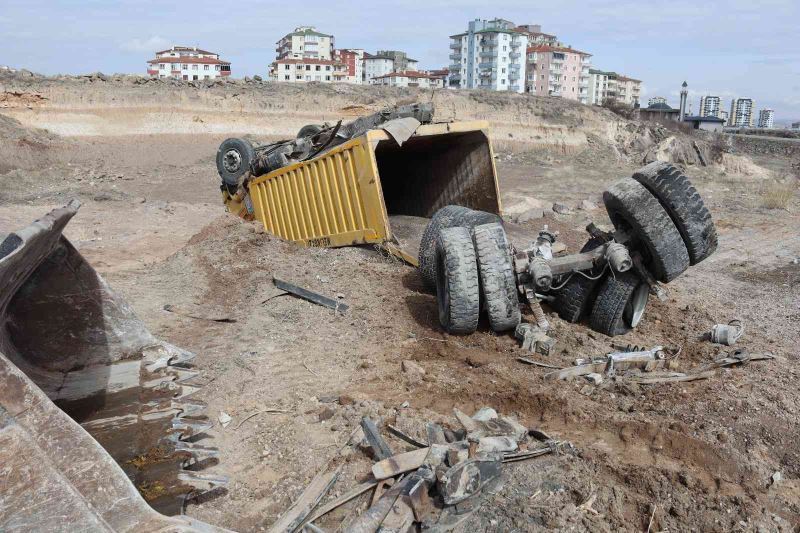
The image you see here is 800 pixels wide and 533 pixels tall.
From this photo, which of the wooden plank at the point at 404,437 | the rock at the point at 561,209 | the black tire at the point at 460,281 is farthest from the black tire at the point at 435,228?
the rock at the point at 561,209

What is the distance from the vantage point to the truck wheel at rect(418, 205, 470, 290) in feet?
22.5

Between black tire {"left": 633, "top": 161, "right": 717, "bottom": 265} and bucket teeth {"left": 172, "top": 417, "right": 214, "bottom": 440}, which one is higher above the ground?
black tire {"left": 633, "top": 161, "right": 717, "bottom": 265}

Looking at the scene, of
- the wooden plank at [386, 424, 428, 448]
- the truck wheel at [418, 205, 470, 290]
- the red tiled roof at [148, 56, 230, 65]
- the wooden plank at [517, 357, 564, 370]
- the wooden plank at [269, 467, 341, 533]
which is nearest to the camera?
the wooden plank at [269, 467, 341, 533]

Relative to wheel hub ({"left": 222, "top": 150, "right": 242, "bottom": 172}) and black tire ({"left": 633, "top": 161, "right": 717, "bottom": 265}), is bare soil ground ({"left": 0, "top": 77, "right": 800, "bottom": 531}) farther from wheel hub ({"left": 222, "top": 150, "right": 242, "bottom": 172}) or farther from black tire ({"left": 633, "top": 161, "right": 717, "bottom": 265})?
black tire ({"left": 633, "top": 161, "right": 717, "bottom": 265})

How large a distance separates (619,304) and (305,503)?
3.61 metres

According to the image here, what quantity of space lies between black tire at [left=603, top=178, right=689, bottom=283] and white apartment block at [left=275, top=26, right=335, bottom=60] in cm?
8126

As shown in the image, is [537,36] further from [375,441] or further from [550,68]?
[375,441]

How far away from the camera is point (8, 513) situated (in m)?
2.51

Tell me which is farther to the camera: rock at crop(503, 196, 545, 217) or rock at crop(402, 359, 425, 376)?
rock at crop(503, 196, 545, 217)

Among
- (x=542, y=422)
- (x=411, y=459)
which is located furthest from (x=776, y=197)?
(x=411, y=459)

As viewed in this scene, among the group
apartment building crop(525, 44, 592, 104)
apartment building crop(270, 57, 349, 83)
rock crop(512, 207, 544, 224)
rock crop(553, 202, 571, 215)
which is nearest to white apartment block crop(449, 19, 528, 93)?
apartment building crop(525, 44, 592, 104)

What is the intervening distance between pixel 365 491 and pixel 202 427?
122 cm

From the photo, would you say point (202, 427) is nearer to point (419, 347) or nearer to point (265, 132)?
point (419, 347)

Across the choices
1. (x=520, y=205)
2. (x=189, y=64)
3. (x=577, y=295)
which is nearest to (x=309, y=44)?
(x=189, y=64)
